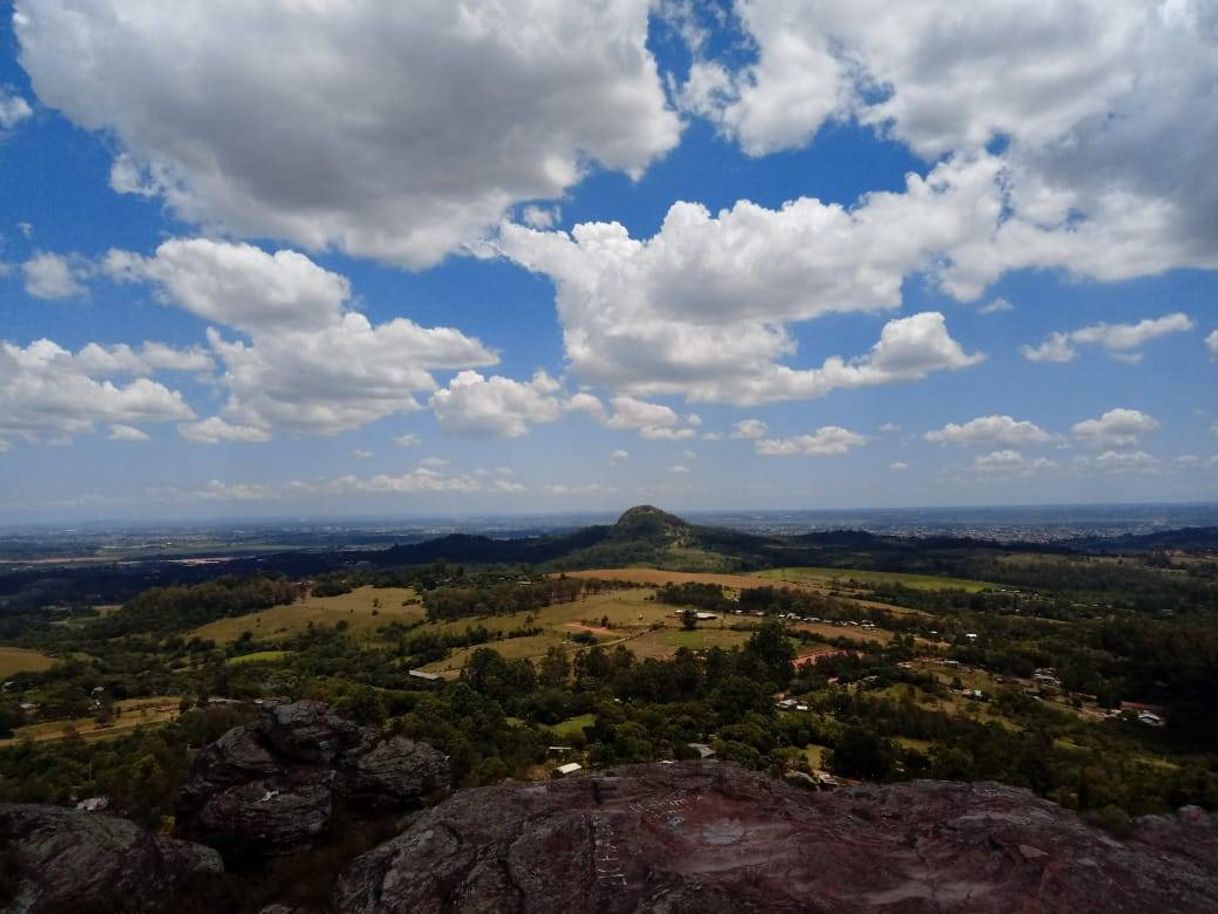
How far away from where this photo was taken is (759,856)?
55.7 ft

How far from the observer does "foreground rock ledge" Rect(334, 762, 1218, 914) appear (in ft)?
50.2

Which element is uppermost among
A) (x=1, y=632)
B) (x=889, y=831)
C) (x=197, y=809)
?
(x=889, y=831)

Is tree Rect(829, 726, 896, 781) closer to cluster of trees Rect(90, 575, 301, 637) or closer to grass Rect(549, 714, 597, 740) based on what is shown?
grass Rect(549, 714, 597, 740)

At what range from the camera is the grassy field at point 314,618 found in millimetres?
163125

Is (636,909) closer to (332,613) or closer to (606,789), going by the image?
(606,789)

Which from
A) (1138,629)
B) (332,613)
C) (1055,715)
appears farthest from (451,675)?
(1138,629)

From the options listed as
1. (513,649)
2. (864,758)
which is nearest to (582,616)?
(513,649)

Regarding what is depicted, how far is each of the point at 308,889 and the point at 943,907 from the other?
56.0 feet

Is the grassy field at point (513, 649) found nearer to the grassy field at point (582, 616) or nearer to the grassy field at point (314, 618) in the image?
the grassy field at point (582, 616)

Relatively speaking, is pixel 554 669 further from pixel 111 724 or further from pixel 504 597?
pixel 504 597

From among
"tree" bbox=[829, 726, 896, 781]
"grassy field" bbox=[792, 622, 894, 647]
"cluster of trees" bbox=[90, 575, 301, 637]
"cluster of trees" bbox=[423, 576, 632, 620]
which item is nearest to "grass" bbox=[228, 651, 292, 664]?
"cluster of trees" bbox=[423, 576, 632, 620]

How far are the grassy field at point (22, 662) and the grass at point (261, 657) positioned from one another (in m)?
32.9

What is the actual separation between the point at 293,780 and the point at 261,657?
12524 centimetres

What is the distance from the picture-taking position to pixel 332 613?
173875 mm
